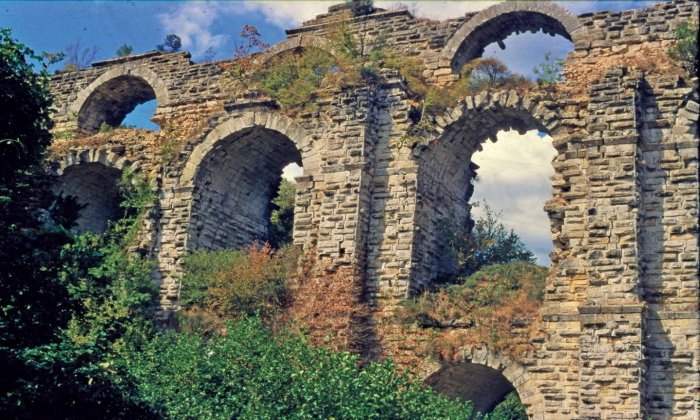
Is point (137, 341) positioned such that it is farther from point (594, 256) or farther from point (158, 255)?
point (594, 256)

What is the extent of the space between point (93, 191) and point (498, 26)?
396 inches

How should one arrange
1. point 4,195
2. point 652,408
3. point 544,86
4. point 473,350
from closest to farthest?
point 4,195 < point 652,408 < point 473,350 < point 544,86

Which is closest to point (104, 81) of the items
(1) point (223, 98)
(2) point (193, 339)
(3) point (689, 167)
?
(1) point (223, 98)

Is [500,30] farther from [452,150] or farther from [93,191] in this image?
[93,191]

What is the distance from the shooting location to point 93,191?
85.8 feet

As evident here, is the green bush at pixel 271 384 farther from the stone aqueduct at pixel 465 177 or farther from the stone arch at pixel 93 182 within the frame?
the stone arch at pixel 93 182

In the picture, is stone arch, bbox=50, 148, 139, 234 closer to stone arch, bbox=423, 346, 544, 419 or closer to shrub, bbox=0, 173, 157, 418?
stone arch, bbox=423, 346, 544, 419

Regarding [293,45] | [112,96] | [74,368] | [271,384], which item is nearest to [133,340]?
[271,384]

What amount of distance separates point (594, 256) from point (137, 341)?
28.0 feet

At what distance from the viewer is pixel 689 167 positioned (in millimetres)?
18656

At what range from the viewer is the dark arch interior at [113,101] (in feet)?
87.6

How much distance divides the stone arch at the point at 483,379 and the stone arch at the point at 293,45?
7941 millimetres

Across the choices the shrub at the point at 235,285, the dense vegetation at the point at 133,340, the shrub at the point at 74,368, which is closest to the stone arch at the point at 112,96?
the dense vegetation at the point at 133,340

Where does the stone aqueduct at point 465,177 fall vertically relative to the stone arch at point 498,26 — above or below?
below
